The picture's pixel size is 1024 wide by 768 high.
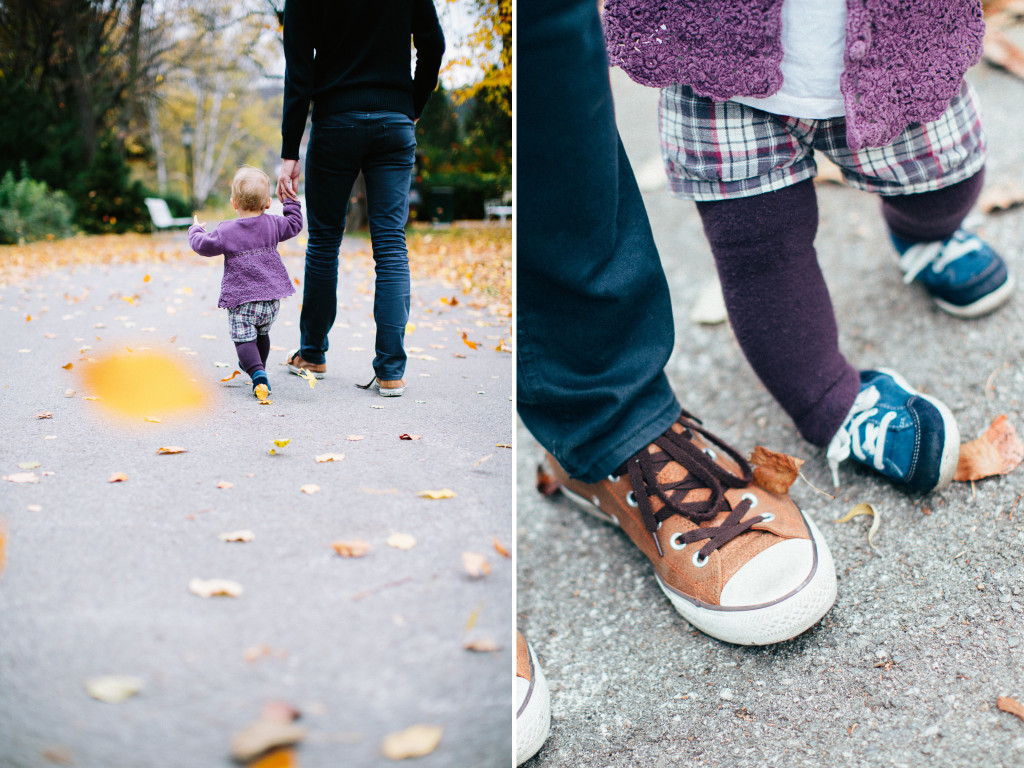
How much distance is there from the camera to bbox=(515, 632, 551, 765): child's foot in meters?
0.86

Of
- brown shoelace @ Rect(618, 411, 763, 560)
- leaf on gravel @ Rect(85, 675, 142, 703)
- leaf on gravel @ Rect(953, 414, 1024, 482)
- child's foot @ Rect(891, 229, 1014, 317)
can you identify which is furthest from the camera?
child's foot @ Rect(891, 229, 1014, 317)

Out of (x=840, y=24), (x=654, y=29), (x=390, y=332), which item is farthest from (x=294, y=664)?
(x=840, y=24)

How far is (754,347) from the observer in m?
1.28

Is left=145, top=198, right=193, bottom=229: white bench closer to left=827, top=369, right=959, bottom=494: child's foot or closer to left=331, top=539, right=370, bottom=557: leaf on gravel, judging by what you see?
left=331, top=539, right=370, bottom=557: leaf on gravel

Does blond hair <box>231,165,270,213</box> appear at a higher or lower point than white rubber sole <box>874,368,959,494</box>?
higher

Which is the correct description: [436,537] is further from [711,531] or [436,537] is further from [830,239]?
[830,239]

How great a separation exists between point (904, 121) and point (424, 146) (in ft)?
2.43

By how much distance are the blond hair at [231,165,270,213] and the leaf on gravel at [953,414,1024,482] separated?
3.87ft

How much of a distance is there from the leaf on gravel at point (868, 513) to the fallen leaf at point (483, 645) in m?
0.82

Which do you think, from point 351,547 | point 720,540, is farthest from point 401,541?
point 720,540

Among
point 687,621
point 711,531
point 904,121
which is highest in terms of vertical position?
point 904,121

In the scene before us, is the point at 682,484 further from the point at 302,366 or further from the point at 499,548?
the point at 302,366

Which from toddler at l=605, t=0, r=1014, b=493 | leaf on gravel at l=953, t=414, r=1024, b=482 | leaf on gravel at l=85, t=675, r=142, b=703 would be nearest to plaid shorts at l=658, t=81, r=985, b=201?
toddler at l=605, t=0, r=1014, b=493

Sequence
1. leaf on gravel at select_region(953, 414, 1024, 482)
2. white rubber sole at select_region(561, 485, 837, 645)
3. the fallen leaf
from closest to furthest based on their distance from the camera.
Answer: the fallen leaf → white rubber sole at select_region(561, 485, 837, 645) → leaf on gravel at select_region(953, 414, 1024, 482)
